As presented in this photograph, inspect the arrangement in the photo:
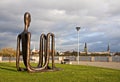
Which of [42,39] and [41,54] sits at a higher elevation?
[42,39]

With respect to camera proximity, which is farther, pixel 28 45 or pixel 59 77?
pixel 28 45

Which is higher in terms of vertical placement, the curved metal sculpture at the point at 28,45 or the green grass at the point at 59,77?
the curved metal sculpture at the point at 28,45

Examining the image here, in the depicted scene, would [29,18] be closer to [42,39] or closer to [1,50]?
[42,39]

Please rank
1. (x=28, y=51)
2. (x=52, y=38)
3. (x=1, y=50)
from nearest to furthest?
(x=28, y=51) → (x=52, y=38) → (x=1, y=50)

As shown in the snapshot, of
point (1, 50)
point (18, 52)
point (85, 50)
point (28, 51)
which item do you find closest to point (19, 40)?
point (18, 52)

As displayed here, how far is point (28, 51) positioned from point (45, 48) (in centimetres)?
280

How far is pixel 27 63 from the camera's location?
15.5 metres

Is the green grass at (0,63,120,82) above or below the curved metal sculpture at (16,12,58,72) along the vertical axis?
below

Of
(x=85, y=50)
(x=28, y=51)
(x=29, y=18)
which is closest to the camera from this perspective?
(x=28, y=51)

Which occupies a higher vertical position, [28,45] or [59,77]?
[28,45]

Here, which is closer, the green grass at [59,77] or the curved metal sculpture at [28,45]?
the green grass at [59,77]

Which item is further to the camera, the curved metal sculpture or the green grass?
the curved metal sculpture

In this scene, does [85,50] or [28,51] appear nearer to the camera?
[28,51]

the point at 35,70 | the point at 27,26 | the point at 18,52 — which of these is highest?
the point at 27,26
